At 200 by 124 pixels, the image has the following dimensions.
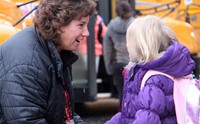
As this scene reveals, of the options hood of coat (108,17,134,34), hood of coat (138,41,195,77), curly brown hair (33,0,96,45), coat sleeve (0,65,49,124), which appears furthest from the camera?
hood of coat (108,17,134,34)

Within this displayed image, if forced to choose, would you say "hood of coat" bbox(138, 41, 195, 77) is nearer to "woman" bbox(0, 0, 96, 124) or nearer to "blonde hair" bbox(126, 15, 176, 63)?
"blonde hair" bbox(126, 15, 176, 63)

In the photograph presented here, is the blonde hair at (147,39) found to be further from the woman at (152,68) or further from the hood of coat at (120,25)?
the hood of coat at (120,25)

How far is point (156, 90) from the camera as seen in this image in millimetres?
2383

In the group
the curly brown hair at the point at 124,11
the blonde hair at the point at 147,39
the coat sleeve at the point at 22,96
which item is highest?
the curly brown hair at the point at 124,11

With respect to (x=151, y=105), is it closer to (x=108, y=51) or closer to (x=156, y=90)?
(x=156, y=90)

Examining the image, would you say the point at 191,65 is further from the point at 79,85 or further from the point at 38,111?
the point at 79,85

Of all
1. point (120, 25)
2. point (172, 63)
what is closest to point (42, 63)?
point (172, 63)

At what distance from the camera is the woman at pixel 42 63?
6.42ft

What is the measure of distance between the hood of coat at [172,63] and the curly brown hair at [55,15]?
528mm

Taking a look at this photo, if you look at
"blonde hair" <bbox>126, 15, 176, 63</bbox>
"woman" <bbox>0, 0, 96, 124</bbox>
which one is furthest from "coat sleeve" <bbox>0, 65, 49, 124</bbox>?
"blonde hair" <bbox>126, 15, 176, 63</bbox>

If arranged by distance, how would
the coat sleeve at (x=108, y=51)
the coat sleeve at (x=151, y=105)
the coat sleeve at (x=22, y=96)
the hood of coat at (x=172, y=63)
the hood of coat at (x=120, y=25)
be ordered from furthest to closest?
1. the coat sleeve at (x=108, y=51)
2. the hood of coat at (x=120, y=25)
3. the hood of coat at (x=172, y=63)
4. the coat sleeve at (x=151, y=105)
5. the coat sleeve at (x=22, y=96)

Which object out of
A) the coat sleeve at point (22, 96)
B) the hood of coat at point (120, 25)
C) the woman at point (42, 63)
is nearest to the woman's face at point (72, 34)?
the woman at point (42, 63)

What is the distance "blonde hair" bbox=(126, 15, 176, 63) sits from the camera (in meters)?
2.50

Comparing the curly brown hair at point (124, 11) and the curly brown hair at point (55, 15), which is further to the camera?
the curly brown hair at point (124, 11)
